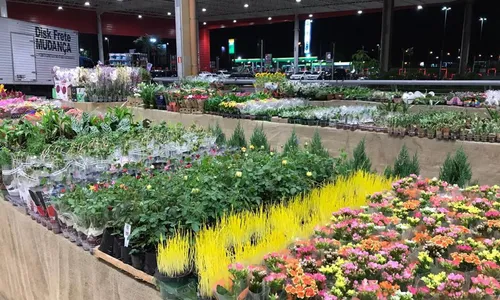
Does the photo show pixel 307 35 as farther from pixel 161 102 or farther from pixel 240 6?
pixel 161 102

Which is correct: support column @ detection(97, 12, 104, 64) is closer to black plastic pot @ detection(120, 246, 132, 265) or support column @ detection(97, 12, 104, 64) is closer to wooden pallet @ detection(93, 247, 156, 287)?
wooden pallet @ detection(93, 247, 156, 287)

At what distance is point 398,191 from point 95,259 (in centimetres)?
175

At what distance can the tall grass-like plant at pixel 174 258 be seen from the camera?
1581mm

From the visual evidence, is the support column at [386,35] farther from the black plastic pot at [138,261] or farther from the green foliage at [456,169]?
the black plastic pot at [138,261]

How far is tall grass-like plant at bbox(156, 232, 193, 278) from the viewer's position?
1.58 meters

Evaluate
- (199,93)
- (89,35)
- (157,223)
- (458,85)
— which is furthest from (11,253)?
(89,35)

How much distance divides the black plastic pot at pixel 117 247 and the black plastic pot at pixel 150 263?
203 mm

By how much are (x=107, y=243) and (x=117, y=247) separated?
80mm

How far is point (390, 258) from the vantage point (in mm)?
1551

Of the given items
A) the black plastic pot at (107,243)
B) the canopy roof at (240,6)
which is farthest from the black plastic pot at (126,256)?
the canopy roof at (240,6)

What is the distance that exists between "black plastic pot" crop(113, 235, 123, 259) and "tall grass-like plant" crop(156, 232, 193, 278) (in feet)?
1.15

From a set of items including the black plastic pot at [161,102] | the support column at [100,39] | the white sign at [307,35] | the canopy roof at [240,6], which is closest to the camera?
the black plastic pot at [161,102]

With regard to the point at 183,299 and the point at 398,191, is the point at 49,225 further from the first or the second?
the point at 398,191

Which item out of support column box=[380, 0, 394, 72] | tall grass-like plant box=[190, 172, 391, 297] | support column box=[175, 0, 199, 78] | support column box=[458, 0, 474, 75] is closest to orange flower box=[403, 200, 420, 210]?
tall grass-like plant box=[190, 172, 391, 297]
